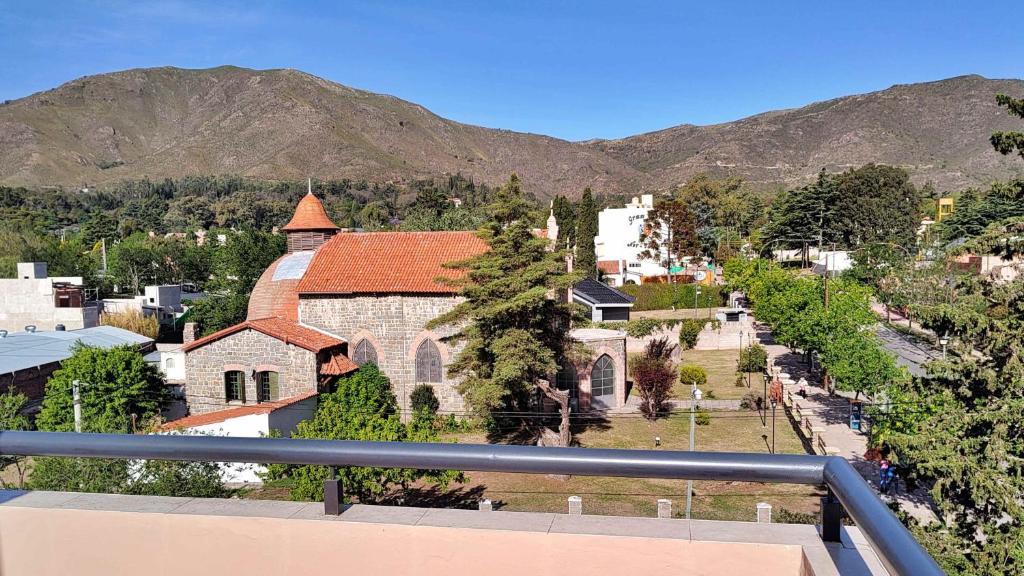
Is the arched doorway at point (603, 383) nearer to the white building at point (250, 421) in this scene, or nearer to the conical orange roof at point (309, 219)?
the white building at point (250, 421)

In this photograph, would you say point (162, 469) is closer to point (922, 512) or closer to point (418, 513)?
point (418, 513)

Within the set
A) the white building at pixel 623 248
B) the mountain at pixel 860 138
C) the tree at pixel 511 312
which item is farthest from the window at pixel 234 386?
the mountain at pixel 860 138

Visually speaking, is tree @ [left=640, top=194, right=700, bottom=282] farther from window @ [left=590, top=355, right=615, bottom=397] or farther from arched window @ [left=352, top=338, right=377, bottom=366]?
arched window @ [left=352, top=338, right=377, bottom=366]

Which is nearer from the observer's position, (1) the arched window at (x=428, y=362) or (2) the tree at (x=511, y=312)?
(2) the tree at (x=511, y=312)

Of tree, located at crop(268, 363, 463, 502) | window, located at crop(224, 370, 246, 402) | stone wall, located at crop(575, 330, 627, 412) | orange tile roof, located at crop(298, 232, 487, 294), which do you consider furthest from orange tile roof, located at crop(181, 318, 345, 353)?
stone wall, located at crop(575, 330, 627, 412)

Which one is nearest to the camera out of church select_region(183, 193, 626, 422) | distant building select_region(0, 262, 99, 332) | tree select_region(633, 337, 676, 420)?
church select_region(183, 193, 626, 422)

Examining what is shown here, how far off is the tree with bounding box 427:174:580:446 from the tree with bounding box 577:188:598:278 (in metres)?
30.1

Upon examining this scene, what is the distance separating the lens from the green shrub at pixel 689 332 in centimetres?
3528

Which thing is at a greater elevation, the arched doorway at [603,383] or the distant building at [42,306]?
the distant building at [42,306]

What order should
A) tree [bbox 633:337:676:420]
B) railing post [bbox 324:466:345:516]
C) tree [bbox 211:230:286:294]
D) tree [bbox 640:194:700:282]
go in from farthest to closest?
tree [bbox 640:194:700:282] < tree [bbox 211:230:286:294] < tree [bbox 633:337:676:420] < railing post [bbox 324:466:345:516]

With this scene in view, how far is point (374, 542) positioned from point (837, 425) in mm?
22606

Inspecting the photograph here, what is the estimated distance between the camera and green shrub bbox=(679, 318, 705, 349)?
116ft

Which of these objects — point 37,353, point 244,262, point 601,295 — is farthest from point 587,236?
point 37,353

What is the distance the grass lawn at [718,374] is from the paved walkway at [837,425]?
1819 millimetres
